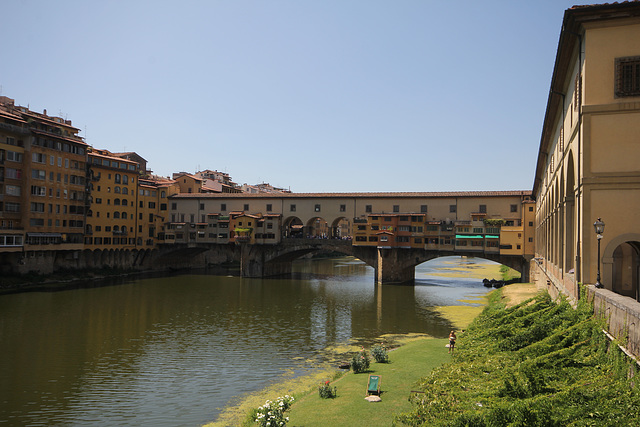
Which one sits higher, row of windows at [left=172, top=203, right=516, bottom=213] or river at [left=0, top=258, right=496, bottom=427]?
row of windows at [left=172, top=203, right=516, bottom=213]

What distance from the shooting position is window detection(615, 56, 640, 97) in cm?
1844

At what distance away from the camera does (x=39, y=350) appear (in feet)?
107

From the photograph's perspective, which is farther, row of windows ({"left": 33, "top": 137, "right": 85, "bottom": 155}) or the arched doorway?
row of windows ({"left": 33, "top": 137, "right": 85, "bottom": 155})

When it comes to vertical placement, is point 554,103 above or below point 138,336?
above

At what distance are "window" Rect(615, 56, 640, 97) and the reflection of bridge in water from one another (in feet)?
160

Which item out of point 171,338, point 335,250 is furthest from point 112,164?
point 171,338

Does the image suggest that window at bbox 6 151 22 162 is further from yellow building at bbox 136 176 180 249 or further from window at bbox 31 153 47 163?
yellow building at bbox 136 176 180 249

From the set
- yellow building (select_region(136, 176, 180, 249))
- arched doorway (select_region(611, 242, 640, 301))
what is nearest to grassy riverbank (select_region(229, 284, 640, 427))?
arched doorway (select_region(611, 242, 640, 301))

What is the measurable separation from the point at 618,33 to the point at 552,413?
14959 millimetres

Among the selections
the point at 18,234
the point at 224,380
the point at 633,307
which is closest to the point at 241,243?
the point at 18,234

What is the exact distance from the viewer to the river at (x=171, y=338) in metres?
23.3

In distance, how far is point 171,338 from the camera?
3697cm

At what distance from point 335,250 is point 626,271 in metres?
53.9

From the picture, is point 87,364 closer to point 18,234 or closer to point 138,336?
point 138,336
